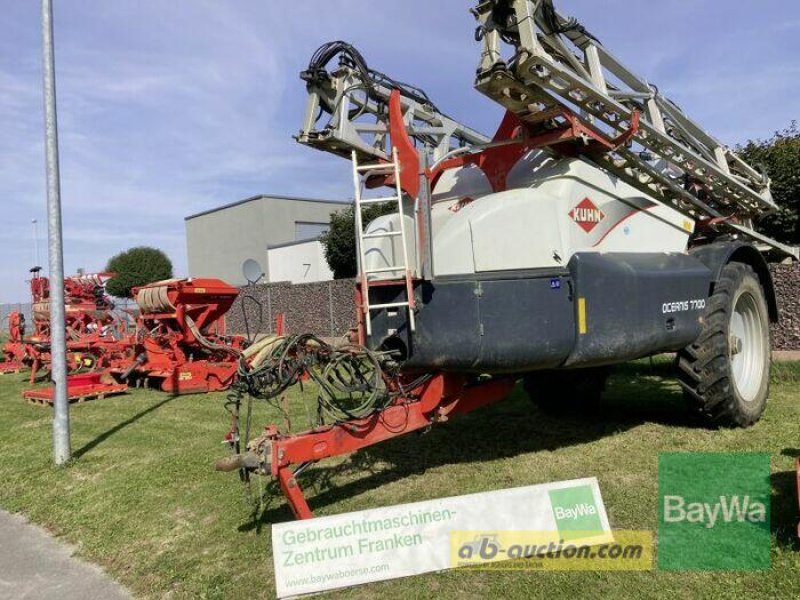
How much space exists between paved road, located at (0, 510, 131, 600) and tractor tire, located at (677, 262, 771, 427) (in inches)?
182

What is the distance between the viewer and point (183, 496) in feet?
16.9

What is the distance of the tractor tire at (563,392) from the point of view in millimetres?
6930

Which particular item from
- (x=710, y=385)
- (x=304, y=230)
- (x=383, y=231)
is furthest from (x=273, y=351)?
(x=304, y=230)

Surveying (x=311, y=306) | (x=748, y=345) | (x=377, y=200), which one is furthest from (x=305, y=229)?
(x=377, y=200)

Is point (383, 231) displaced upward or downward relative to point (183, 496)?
upward

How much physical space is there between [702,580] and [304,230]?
4438 centimetres

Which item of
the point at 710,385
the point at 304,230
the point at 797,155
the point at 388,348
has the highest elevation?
the point at 304,230

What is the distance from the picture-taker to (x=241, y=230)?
45719 mm

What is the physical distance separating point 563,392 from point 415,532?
381 cm

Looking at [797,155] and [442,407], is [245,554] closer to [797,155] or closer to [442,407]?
[442,407]

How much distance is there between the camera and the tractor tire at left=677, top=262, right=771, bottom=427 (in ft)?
18.0

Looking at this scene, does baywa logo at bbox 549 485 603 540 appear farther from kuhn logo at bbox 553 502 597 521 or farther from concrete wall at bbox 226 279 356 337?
concrete wall at bbox 226 279 356 337

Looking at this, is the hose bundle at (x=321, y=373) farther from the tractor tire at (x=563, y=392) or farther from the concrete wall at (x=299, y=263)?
the concrete wall at (x=299, y=263)

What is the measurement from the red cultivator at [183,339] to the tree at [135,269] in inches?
1244
